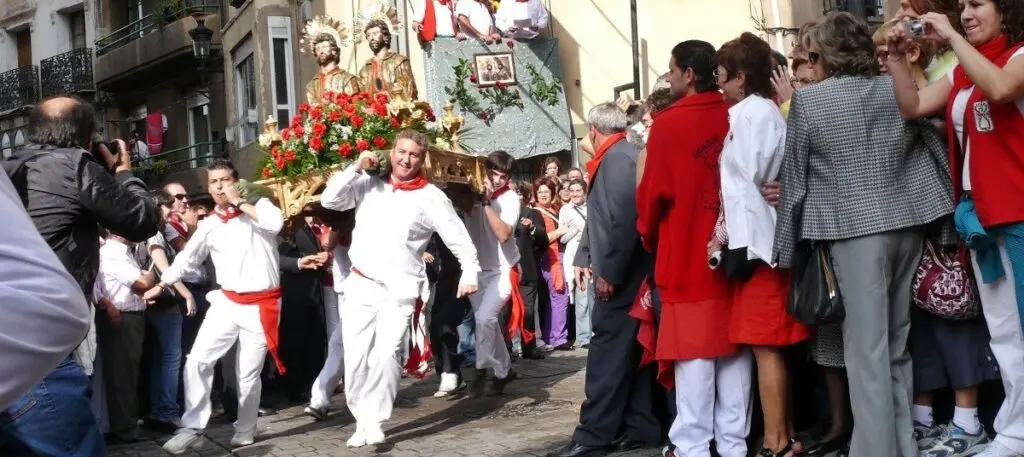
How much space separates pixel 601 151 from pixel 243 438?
3287 mm

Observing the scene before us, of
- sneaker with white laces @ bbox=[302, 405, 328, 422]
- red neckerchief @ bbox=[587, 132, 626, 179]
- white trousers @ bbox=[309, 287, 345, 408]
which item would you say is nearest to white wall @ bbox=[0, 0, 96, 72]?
white trousers @ bbox=[309, 287, 345, 408]

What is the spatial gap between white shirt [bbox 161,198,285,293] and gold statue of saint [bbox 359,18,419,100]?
5.45ft

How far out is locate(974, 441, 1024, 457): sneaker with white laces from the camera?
5.06 meters

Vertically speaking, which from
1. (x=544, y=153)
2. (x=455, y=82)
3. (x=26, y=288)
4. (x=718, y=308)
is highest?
(x=455, y=82)

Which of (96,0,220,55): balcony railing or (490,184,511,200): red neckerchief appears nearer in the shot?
(490,184,511,200): red neckerchief

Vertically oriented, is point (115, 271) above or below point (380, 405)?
above

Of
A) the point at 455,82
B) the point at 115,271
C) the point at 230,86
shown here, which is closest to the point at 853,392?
the point at 115,271

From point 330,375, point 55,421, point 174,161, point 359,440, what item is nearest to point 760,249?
Answer: point 359,440

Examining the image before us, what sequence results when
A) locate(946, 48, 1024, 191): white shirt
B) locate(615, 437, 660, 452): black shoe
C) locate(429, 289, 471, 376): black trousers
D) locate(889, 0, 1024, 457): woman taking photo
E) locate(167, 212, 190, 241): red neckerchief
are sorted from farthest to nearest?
locate(429, 289, 471, 376): black trousers < locate(167, 212, 190, 241): red neckerchief < locate(615, 437, 660, 452): black shoe < locate(946, 48, 1024, 191): white shirt < locate(889, 0, 1024, 457): woman taking photo

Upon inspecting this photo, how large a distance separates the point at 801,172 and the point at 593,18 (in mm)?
13434

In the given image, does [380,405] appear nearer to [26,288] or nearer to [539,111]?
[26,288]

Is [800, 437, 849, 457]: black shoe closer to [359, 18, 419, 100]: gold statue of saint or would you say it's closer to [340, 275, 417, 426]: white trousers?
[340, 275, 417, 426]: white trousers

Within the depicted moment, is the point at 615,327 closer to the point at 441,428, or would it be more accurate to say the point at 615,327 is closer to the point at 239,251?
the point at 441,428

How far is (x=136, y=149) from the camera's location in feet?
98.2
